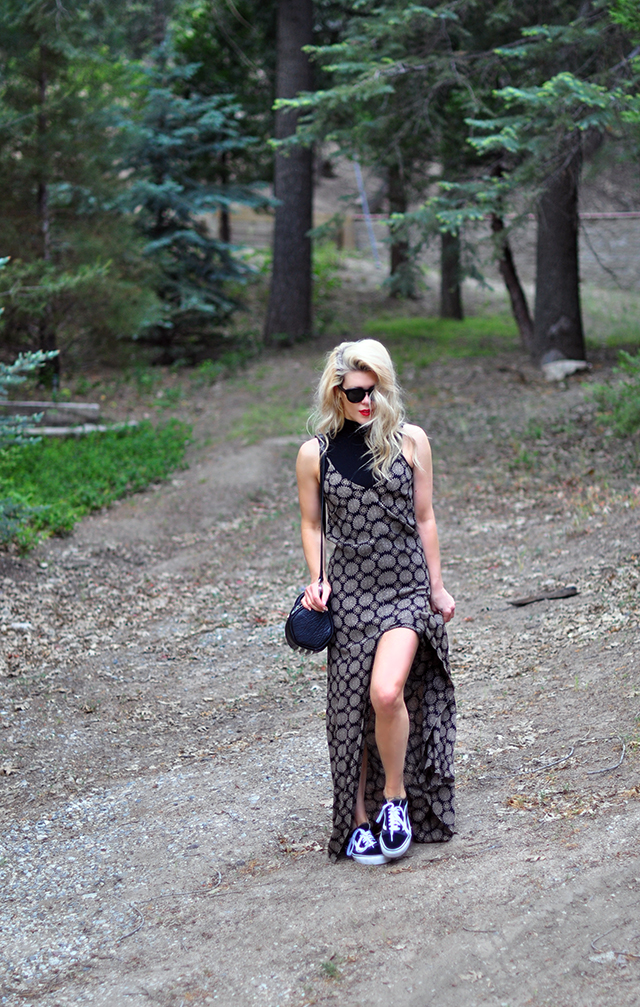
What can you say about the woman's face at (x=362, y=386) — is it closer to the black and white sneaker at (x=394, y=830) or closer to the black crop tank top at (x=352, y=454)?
the black crop tank top at (x=352, y=454)

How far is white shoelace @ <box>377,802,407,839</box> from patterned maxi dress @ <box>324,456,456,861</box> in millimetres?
153

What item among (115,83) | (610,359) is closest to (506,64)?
(610,359)

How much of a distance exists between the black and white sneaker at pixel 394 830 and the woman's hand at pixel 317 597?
81 centimetres

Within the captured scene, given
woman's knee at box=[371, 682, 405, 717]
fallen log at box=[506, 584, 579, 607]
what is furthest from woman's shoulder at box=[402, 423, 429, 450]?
fallen log at box=[506, 584, 579, 607]

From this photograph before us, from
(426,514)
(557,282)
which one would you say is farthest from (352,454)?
(557,282)

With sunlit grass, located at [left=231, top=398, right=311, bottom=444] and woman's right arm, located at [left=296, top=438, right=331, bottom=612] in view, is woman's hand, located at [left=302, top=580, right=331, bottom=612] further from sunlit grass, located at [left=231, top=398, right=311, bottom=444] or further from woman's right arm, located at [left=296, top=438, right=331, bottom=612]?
sunlit grass, located at [left=231, top=398, right=311, bottom=444]

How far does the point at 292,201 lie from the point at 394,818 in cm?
1383

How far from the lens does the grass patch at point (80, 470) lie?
8688mm

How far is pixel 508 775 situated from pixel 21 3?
39.2ft

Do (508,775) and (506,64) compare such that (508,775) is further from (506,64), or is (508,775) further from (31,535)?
(506,64)

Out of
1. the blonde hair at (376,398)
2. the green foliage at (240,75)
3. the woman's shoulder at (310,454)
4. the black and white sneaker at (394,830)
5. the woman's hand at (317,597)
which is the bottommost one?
the black and white sneaker at (394,830)

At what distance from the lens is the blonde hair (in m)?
3.34

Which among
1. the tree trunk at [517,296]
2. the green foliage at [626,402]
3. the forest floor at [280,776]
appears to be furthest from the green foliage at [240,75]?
the forest floor at [280,776]

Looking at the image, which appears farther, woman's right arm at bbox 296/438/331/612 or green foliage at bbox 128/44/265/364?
green foliage at bbox 128/44/265/364
